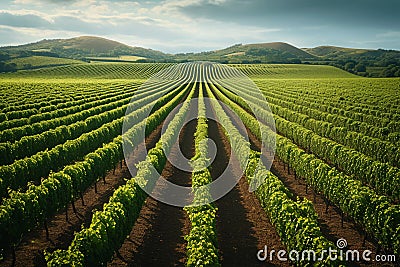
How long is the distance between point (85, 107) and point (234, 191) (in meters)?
25.0

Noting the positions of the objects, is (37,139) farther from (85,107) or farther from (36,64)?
(36,64)

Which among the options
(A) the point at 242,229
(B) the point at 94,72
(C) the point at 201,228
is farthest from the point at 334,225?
(B) the point at 94,72

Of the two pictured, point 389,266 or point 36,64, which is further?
point 36,64

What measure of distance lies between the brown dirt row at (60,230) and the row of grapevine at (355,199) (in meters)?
9.12

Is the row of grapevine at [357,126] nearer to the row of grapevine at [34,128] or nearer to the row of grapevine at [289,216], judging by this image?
the row of grapevine at [289,216]

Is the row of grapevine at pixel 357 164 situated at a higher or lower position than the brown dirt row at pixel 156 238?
higher

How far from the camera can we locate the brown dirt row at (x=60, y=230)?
10714mm

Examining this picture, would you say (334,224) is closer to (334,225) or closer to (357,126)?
(334,225)

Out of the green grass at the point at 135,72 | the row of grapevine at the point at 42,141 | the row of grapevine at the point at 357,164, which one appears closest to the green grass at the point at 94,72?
the green grass at the point at 135,72

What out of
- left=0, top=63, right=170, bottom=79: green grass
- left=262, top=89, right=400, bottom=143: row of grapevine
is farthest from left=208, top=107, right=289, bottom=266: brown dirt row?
left=0, top=63, right=170, bottom=79: green grass

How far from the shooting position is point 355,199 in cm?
1199

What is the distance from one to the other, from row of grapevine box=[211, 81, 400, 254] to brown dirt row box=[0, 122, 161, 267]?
29.9ft

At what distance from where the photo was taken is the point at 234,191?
16.5m

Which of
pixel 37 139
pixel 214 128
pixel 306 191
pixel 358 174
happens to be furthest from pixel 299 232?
pixel 214 128
